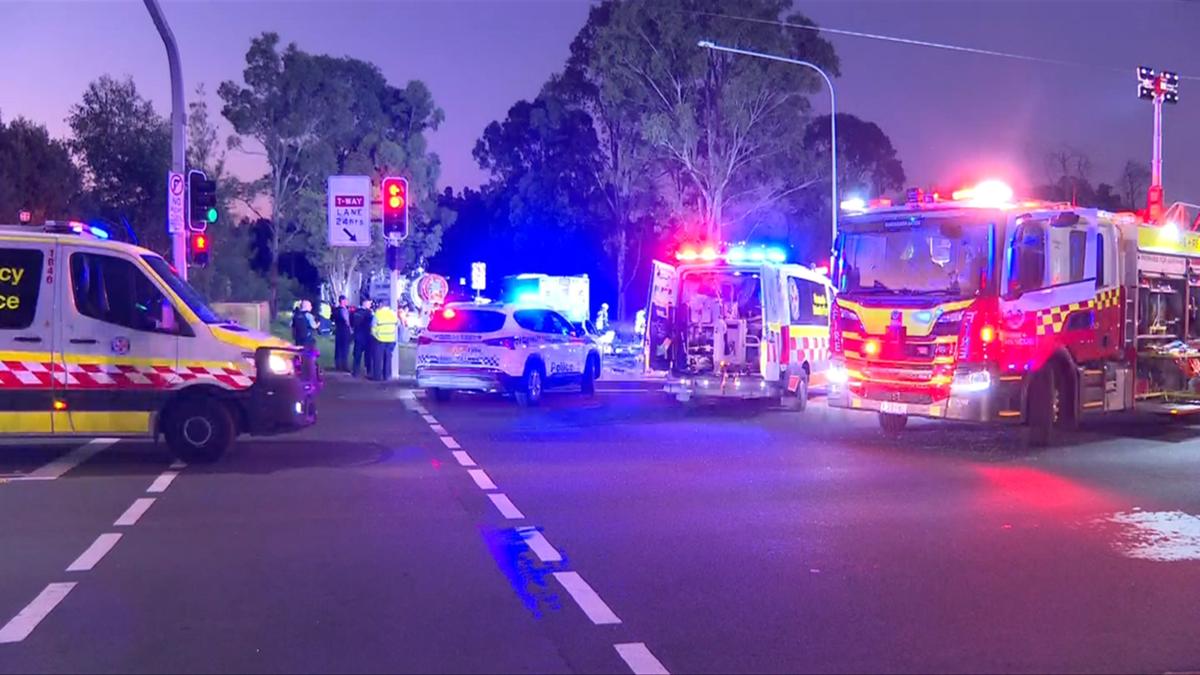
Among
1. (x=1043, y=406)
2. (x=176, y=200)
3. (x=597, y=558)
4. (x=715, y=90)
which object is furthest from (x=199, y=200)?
(x=715, y=90)

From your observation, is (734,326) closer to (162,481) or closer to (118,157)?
(162,481)

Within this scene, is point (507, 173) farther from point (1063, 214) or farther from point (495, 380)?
point (1063, 214)

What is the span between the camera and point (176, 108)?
750 inches

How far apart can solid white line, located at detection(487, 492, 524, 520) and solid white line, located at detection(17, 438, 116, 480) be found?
4629 millimetres

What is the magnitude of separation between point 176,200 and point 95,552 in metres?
12.1

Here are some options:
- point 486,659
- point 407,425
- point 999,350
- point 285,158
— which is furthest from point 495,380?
point 285,158

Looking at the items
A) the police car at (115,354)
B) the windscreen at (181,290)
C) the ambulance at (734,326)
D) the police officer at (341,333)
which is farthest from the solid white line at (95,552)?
the police officer at (341,333)

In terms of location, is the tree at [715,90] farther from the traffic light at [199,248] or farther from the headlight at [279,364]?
the headlight at [279,364]

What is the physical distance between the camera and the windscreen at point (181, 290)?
12.1 metres

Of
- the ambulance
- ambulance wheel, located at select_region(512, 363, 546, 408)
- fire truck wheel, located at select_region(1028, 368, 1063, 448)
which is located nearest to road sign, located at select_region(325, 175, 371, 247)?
ambulance wheel, located at select_region(512, 363, 546, 408)

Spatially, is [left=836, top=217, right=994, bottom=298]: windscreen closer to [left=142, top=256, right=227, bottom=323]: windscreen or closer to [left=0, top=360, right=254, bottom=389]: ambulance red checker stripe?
[left=0, top=360, right=254, bottom=389]: ambulance red checker stripe

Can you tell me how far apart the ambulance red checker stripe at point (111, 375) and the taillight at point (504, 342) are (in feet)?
22.5

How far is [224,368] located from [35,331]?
1877 millimetres

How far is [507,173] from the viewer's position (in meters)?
58.6
